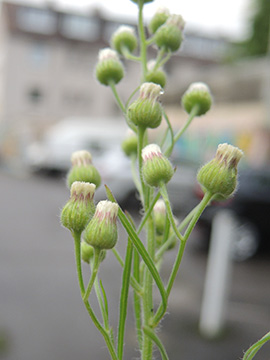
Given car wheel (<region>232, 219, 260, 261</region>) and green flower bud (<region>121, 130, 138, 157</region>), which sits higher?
→ green flower bud (<region>121, 130, 138, 157</region>)

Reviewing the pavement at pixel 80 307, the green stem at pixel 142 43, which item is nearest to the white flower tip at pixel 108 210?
the green stem at pixel 142 43

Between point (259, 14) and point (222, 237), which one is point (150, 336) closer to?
point (222, 237)

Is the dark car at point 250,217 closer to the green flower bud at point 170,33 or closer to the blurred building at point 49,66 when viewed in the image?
the green flower bud at point 170,33

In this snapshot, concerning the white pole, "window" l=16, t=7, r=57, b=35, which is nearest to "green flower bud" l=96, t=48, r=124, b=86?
the white pole

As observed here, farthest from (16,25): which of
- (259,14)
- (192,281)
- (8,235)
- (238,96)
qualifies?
(192,281)

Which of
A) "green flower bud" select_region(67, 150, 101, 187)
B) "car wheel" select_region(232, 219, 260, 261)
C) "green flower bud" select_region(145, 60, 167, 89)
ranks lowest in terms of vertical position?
"car wheel" select_region(232, 219, 260, 261)

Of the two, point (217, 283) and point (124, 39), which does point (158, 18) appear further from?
point (217, 283)

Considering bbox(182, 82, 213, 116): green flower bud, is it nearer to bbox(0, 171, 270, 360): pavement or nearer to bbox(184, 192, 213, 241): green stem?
bbox(184, 192, 213, 241): green stem
